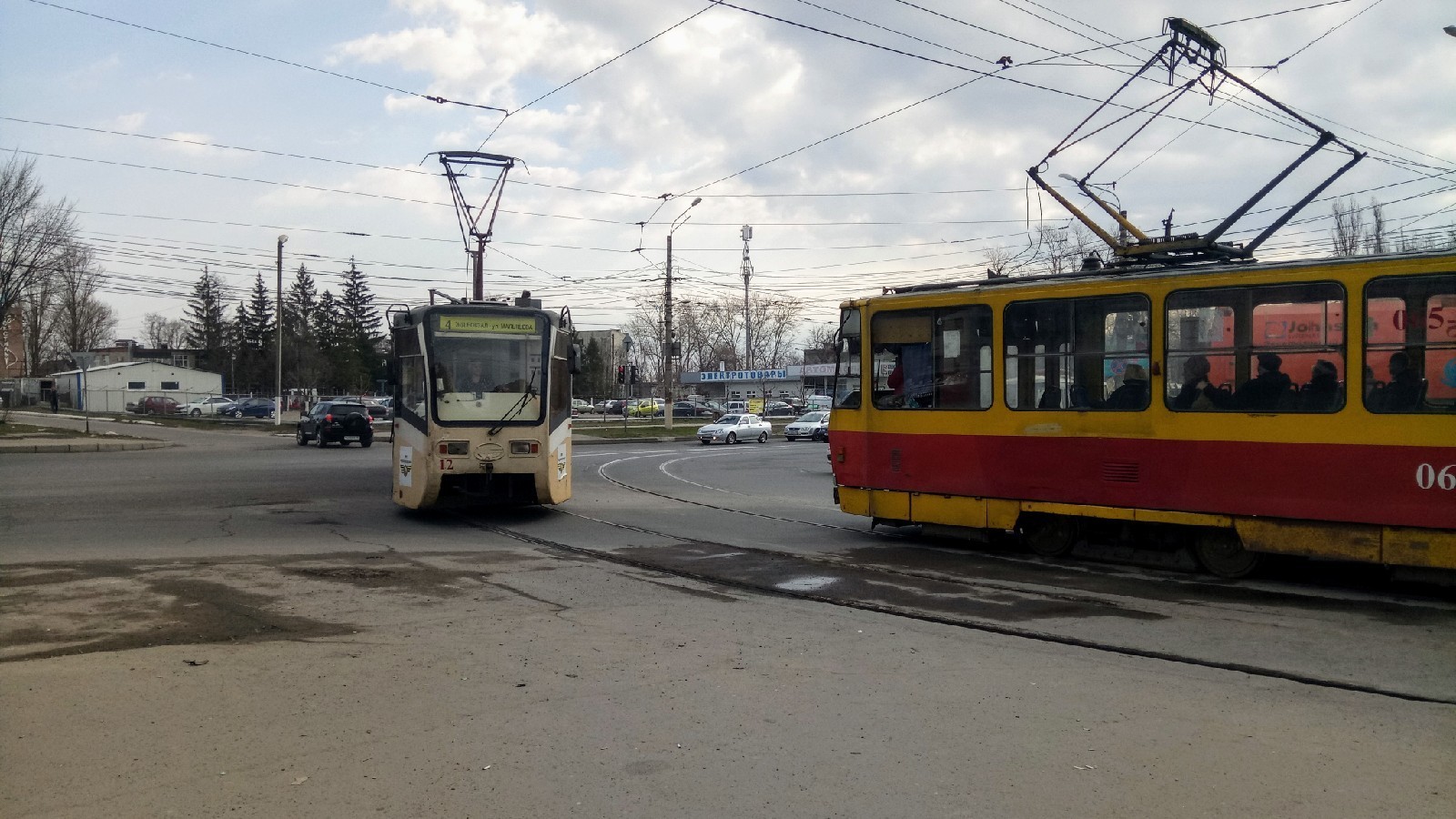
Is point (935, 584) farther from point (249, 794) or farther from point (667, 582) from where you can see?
point (249, 794)

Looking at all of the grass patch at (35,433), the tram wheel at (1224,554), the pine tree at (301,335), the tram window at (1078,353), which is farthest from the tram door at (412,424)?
the pine tree at (301,335)

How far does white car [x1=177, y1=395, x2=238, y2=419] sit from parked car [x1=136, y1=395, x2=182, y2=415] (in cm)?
46

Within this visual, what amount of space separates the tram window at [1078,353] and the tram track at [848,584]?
7.94ft

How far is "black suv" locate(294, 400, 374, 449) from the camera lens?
3706 centimetres

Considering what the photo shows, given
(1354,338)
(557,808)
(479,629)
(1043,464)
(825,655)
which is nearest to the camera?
(557,808)

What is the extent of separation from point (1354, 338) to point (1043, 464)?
3.24 metres

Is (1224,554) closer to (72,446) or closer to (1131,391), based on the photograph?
(1131,391)

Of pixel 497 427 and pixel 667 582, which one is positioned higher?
pixel 497 427

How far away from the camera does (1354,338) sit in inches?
373

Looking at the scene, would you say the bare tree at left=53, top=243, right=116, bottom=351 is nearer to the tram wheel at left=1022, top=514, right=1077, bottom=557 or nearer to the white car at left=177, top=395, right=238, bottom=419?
the white car at left=177, top=395, right=238, bottom=419

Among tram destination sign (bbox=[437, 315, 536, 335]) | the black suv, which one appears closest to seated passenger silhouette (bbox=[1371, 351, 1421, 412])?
tram destination sign (bbox=[437, 315, 536, 335])

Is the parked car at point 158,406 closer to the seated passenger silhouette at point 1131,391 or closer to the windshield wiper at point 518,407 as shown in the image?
the windshield wiper at point 518,407

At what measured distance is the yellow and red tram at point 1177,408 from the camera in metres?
9.20

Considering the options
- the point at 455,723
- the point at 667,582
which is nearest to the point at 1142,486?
the point at 667,582
